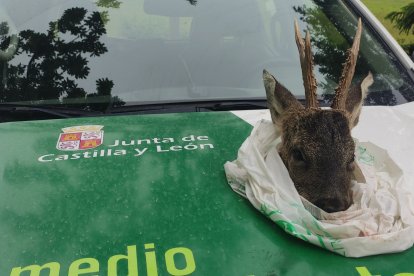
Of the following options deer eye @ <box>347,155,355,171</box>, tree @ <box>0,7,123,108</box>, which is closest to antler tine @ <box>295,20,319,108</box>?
deer eye @ <box>347,155,355,171</box>

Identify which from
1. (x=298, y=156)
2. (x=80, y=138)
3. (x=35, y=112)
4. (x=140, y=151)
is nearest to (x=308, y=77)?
(x=298, y=156)

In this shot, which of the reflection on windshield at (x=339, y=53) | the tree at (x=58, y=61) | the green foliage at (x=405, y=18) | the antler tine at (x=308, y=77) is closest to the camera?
the antler tine at (x=308, y=77)

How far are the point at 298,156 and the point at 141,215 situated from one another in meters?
0.61

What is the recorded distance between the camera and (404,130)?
99.5 inches

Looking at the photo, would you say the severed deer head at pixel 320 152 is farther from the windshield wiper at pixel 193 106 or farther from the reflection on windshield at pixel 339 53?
the reflection on windshield at pixel 339 53

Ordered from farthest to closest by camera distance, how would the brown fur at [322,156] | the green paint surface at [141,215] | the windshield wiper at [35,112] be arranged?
the windshield wiper at [35,112] < the brown fur at [322,156] < the green paint surface at [141,215]

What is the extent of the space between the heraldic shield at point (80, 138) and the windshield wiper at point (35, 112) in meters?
0.19

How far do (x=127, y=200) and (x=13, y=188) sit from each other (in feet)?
1.51

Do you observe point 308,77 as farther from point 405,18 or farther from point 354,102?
point 405,18

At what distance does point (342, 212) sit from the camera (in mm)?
1801

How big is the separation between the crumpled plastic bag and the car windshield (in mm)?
701

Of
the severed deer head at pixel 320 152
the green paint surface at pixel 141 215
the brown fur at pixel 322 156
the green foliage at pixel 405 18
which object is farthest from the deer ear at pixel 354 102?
the green foliage at pixel 405 18

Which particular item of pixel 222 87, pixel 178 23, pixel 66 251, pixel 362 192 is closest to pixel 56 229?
pixel 66 251

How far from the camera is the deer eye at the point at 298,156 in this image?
1871 mm
